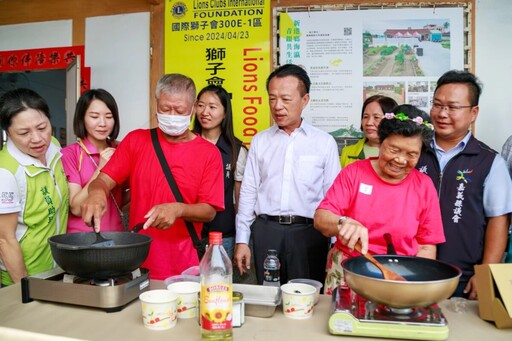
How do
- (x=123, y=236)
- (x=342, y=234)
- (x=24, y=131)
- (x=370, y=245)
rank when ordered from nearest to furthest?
(x=342, y=234) < (x=123, y=236) < (x=370, y=245) < (x=24, y=131)

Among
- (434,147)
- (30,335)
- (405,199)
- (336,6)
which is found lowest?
(30,335)

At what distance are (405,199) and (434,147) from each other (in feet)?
→ 1.68

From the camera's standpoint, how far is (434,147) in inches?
88.0

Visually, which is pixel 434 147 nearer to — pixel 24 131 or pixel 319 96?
pixel 319 96

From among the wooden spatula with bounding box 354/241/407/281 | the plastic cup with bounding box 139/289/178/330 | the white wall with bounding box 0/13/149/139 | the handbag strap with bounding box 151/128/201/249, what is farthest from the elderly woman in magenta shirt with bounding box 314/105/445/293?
the white wall with bounding box 0/13/149/139

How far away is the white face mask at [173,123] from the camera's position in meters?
2.09

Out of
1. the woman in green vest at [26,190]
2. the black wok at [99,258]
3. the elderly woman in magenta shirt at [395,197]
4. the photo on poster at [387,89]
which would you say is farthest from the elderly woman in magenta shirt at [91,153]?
the photo on poster at [387,89]

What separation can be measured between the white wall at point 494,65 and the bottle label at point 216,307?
2903mm

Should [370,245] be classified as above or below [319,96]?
below

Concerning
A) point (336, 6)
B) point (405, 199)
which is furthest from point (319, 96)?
point (405, 199)

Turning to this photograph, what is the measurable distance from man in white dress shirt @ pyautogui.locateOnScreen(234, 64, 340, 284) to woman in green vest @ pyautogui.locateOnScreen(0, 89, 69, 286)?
101 cm

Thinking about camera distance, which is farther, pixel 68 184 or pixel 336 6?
pixel 336 6

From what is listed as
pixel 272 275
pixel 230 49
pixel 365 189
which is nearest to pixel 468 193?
pixel 365 189

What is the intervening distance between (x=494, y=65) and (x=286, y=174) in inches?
80.0
